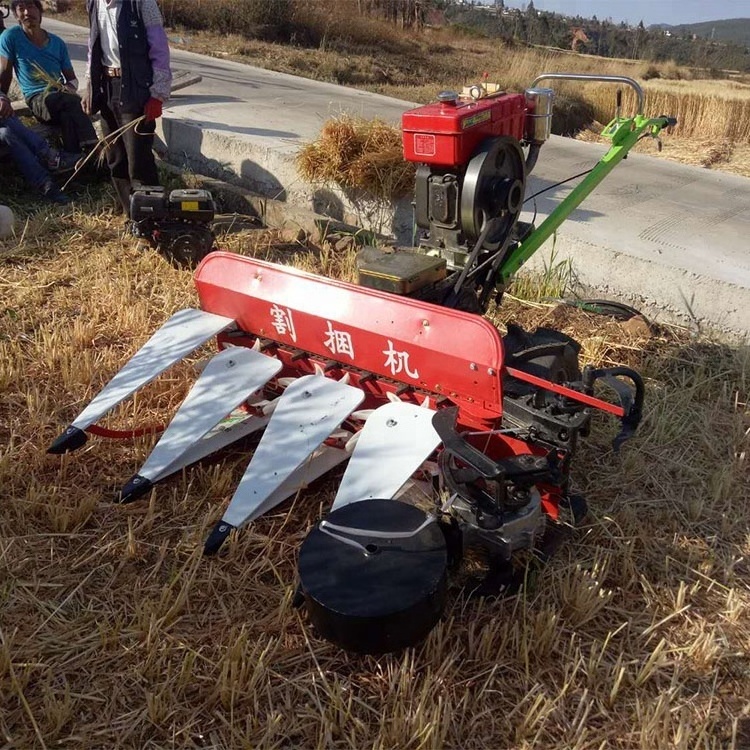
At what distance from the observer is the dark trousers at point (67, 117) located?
5.84 m

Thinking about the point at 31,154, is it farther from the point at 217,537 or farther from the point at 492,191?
the point at 217,537

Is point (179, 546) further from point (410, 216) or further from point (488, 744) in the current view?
point (410, 216)

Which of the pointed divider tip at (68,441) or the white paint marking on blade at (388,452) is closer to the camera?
the white paint marking on blade at (388,452)

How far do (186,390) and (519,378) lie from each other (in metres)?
1.57

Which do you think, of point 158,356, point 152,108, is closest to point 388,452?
point 158,356

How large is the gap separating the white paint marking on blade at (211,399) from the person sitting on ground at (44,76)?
157 inches

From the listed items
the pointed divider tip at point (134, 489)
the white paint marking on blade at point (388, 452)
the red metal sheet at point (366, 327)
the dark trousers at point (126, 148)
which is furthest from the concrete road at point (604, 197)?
the pointed divider tip at point (134, 489)

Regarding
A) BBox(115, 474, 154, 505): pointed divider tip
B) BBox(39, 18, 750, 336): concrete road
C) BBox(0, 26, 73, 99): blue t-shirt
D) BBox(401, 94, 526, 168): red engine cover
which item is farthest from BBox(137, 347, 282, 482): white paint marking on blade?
BBox(0, 26, 73, 99): blue t-shirt

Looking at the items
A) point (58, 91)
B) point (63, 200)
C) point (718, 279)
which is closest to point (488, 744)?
point (718, 279)

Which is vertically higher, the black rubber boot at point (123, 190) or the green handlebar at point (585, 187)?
the green handlebar at point (585, 187)

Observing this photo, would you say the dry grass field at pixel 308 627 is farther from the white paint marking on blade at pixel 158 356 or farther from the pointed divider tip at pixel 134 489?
the white paint marking on blade at pixel 158 356

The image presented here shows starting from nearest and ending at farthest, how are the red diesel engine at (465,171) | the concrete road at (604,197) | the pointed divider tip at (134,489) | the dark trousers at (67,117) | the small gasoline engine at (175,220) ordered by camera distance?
the pointed divider tip at (134,489) → the red diesel engine at (465,171) → the concrete road at (604,197) → the small gasoline engine at (175,220) → the dark trousers at (67,117)

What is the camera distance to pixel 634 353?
357 cm

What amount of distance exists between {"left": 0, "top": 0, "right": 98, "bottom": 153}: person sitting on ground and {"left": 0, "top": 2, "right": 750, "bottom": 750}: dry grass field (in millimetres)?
3336
